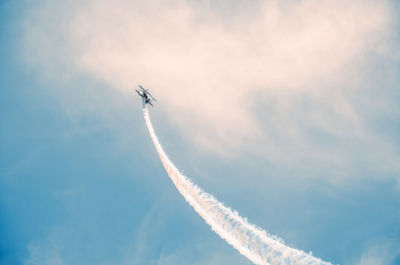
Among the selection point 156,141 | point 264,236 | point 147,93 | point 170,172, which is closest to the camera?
point 264,236

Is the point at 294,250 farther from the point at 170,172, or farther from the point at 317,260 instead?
the point at 170,172

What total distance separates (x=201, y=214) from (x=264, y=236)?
1420cm

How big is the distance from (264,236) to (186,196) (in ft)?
62.0

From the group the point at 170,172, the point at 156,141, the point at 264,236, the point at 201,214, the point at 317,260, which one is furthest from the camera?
the point at 156,141

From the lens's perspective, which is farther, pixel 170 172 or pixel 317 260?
pixel 170 172

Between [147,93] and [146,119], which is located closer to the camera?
[146,119]

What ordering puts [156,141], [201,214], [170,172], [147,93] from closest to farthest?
[201,214]
[170,172]
[156,141]
[147,93]

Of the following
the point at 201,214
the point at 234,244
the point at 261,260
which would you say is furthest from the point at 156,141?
the point at 261,260

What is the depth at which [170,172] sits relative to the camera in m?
70.4

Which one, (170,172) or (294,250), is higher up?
(170,172)

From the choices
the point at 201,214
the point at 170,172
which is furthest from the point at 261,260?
the point at 170,172

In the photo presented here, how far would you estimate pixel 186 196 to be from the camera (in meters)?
66.0

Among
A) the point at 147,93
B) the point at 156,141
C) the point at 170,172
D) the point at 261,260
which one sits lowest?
the point at 261,260

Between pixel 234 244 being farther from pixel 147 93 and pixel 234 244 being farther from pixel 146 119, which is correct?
pixel 147 93
